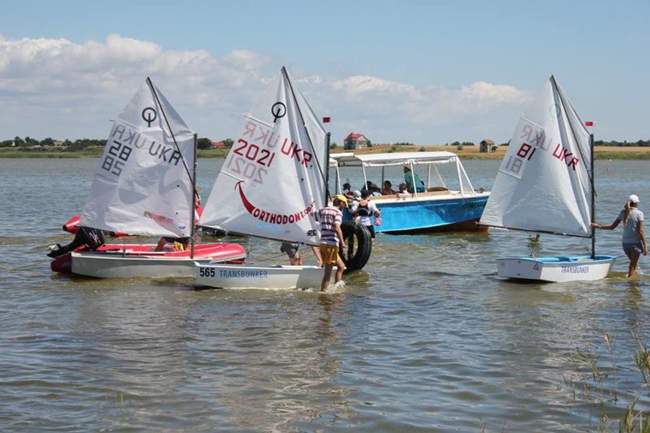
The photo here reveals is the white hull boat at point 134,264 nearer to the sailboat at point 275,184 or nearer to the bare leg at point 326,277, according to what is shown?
the sailboat at point 275,184

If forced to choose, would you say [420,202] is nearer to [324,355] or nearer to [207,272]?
[207,272]

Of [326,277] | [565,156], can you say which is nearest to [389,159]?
[565,156]

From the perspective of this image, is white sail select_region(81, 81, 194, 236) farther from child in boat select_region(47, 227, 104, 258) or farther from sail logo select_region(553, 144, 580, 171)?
sail logo select_region(553, 144, 580, 171)

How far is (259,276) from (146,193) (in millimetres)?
3656

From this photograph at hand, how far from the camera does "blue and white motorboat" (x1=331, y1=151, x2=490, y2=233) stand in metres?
29.5

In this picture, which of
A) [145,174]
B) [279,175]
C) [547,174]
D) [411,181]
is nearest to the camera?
[279,175]

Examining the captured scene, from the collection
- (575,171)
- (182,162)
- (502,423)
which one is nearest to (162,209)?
(182,162)

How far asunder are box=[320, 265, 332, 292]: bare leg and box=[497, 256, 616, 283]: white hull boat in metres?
4.04

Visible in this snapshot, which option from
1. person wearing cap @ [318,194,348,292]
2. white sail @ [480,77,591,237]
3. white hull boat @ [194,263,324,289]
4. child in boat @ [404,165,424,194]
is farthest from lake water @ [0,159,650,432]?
child in boat @ [404,165,424,194]

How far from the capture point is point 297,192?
18328mm

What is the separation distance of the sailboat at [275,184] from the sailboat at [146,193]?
1.28 m

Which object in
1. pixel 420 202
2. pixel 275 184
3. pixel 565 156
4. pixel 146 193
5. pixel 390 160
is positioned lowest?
pixel 420 202

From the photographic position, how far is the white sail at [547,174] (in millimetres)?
19984

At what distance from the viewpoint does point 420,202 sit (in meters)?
30.0
